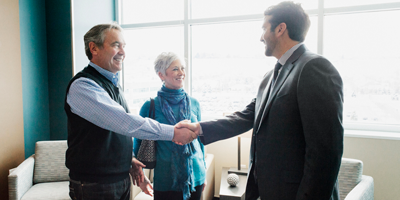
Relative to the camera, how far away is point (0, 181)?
2.57 meters

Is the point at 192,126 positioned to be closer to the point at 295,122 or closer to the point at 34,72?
the point at 295,122

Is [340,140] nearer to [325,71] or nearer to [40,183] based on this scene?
[325,71]

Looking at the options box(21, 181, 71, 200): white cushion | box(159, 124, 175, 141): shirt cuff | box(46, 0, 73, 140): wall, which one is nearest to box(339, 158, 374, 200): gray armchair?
box(159, 124, 175, 141): shirt cuff

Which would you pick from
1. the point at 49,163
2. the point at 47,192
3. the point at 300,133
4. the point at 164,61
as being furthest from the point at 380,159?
the point at 49,163

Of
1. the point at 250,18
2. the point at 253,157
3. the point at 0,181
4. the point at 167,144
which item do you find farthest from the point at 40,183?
the point at 250,18

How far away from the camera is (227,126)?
1.67m

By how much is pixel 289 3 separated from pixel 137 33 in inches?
123

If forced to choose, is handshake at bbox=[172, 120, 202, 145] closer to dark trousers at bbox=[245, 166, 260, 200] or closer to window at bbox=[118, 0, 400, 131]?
dark trousers at bbox=[245, 166, 260, 200]

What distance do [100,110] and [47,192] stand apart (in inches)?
65.8

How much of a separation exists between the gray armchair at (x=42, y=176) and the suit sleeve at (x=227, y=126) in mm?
1621

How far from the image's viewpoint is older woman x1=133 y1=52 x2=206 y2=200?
1.73m

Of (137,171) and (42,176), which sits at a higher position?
(137,171)

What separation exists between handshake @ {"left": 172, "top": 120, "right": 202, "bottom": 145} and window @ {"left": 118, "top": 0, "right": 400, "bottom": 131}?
6.11 ft

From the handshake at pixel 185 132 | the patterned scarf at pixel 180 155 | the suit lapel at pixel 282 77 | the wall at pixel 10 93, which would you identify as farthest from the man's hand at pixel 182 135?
the wall at pixel 10 93
